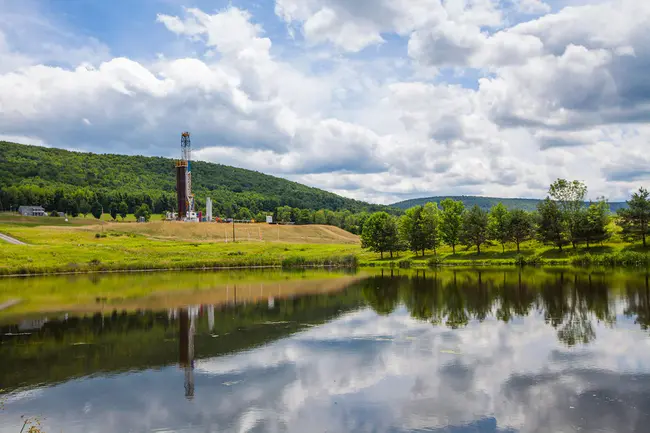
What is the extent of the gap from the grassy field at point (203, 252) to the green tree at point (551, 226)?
193cm

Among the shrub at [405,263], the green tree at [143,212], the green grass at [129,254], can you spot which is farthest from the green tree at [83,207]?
the shrub at [405,263]

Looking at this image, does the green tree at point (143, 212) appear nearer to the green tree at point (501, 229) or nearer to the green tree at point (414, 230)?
the green tree at point (414, 230)

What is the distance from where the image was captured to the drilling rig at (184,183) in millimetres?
142500

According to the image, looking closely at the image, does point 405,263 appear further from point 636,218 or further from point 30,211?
point 30,211

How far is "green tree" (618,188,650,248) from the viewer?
8350 cm

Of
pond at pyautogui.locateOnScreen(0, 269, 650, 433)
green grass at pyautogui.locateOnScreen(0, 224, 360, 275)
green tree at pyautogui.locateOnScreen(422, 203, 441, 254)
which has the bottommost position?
pond at pyautogui.locateOnScreen(0, 269, 650, 433)

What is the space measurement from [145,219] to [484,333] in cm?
17624

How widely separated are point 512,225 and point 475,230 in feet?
21.6

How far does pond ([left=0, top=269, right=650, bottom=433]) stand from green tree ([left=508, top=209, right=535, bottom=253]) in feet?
143

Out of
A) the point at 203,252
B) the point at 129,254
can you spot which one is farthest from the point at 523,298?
the point at 129,254

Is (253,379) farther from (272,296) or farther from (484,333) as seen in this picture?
(272,296)

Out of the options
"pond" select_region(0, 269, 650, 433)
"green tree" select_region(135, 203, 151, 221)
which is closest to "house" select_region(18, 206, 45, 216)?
"green tree" select_region(135, 203, 151, 221)

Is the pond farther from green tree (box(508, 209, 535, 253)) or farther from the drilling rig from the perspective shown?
the drilling rig

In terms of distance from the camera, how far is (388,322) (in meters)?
36.3
